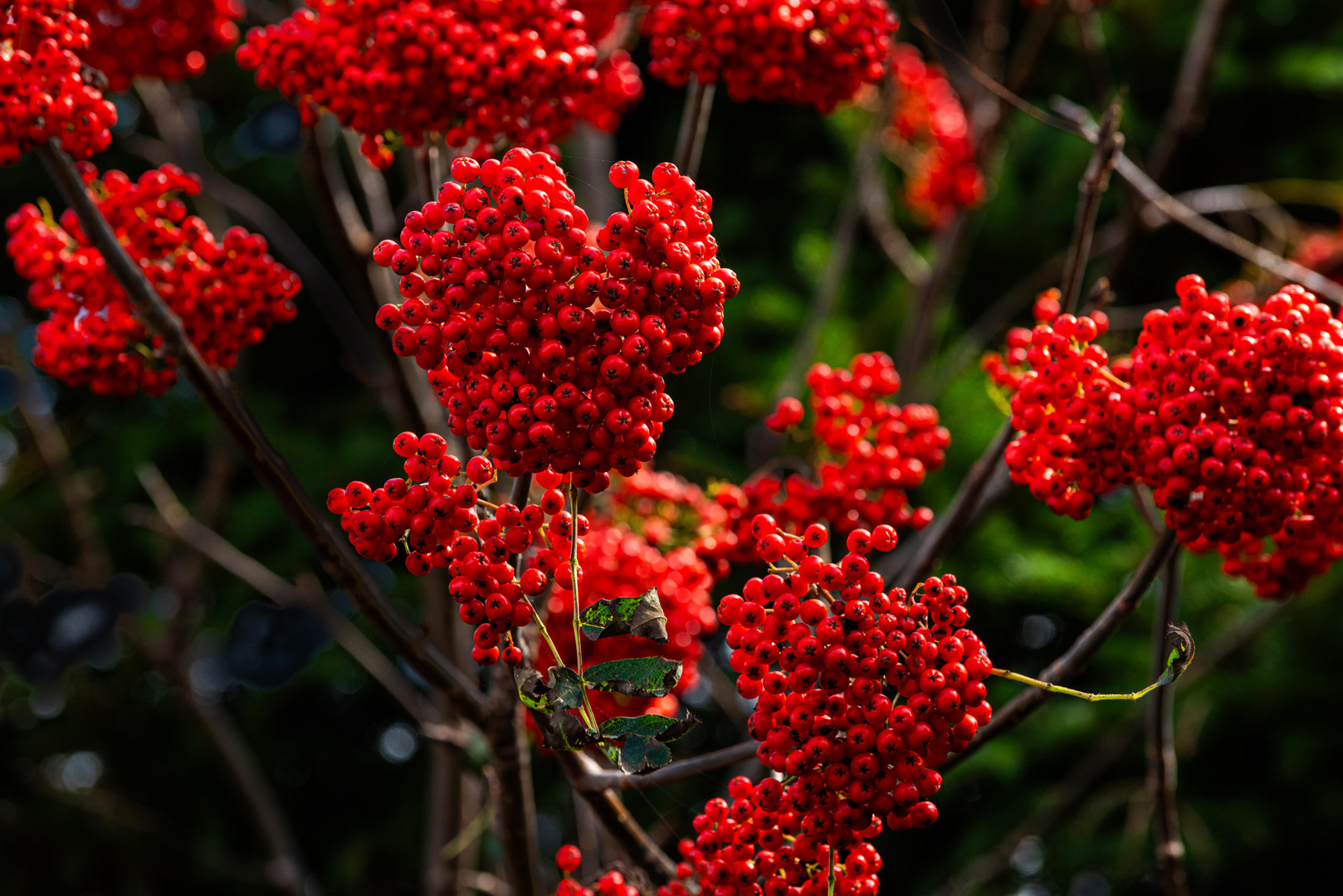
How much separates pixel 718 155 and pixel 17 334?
2.38m

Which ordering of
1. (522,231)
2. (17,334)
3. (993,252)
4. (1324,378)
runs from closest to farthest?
(522,231)
(1324,378)
(17,334)
(993,252)

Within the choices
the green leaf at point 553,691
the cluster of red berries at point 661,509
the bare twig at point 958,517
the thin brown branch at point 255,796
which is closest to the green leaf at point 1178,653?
the bare twig at point 958,517

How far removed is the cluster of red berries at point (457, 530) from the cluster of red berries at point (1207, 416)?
0.54 m

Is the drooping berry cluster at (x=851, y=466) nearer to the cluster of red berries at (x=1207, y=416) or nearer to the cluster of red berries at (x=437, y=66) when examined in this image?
the cluster of red berries at (x=1207, y=416)

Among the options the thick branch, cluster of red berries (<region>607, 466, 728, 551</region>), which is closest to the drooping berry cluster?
cluster of red berries (<region>607, 466, 728, 551</region>)

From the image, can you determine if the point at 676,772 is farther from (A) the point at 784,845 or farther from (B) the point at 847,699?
(B) the point at 847,699

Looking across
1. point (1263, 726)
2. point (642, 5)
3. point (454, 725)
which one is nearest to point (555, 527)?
point (642, 5)

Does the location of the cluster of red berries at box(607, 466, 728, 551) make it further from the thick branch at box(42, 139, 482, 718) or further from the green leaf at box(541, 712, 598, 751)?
the green leaf at box(541, 712, 598, 751)

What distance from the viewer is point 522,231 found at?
80 cm

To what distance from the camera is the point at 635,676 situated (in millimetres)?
904

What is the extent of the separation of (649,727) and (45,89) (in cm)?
93

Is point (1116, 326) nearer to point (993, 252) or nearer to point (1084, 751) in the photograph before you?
point (1084, 751)

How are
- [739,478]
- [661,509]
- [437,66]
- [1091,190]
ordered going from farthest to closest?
1. [739,478]
2. [661,509]
3. [1091,190]
4. [437,66]

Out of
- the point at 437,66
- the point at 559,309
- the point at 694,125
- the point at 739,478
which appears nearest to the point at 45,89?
the point at 437,66
